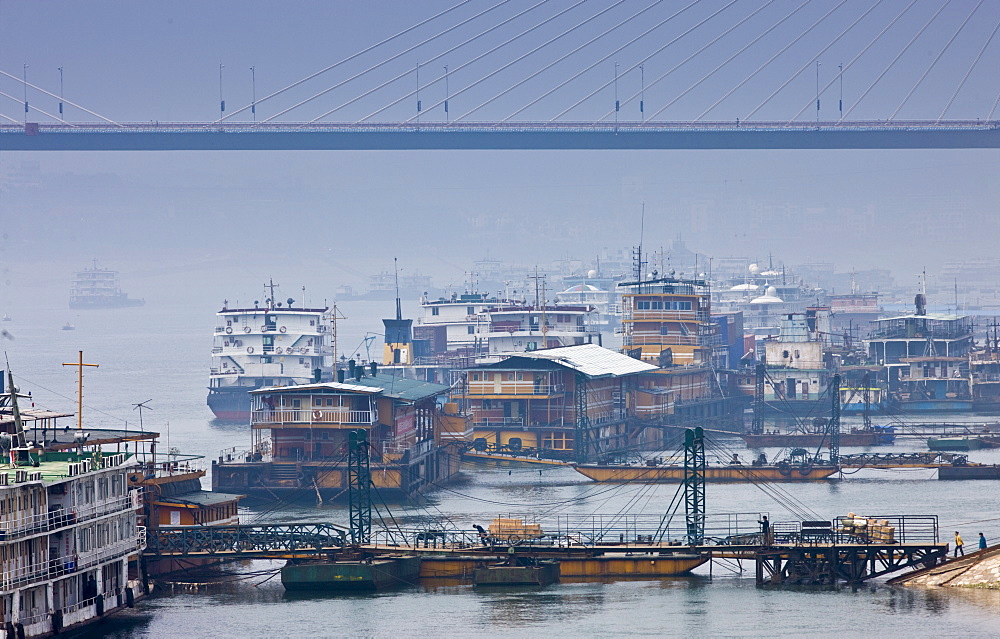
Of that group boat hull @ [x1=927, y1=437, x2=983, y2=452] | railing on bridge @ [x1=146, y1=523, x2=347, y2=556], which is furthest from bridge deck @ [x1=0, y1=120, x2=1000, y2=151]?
railing on bridge @ [x1=146, y1=523, x2=347, y2=556]

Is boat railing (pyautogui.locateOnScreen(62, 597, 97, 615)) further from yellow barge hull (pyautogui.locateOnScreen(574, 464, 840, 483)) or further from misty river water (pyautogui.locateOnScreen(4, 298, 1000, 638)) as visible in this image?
yellow barge hull (pyautogui.locateOnScreen(574, 464, 840, 483))

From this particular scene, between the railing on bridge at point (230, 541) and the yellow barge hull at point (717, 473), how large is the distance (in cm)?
1919

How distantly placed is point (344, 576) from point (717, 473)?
21.8 meters

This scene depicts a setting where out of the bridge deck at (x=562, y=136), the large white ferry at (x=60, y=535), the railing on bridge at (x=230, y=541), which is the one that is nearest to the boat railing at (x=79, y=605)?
the large white ferry at (x=60, y=535)

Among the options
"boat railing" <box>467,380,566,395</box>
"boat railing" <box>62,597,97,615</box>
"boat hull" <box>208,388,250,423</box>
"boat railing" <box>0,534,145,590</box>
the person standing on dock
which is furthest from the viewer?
"boat hull" <box>208,388,250,423</box>

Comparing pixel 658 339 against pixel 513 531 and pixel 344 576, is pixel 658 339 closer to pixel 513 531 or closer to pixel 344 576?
pixel 513 531

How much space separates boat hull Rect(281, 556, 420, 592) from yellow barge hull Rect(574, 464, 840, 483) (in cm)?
1983

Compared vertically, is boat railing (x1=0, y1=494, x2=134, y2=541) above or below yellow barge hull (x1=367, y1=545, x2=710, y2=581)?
above

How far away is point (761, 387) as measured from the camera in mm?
76000

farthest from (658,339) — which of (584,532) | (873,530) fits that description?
(873,530)

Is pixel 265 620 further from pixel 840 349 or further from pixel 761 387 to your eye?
pixel 840 349

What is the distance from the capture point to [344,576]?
128 ft

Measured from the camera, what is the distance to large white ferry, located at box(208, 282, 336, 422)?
9119cm

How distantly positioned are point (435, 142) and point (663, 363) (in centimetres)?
4543
